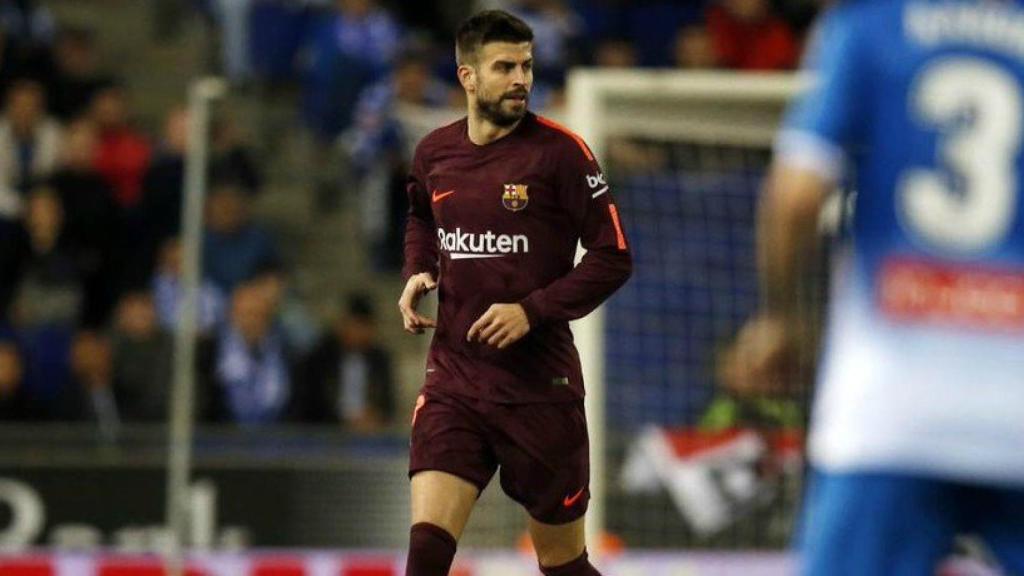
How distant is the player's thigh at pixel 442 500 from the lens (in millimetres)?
7281

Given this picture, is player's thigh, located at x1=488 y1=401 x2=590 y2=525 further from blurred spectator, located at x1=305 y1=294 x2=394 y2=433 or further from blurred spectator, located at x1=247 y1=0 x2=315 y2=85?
blurred spectator, located at x1=247 y1=0 x2=315 y2=85

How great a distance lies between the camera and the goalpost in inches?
437

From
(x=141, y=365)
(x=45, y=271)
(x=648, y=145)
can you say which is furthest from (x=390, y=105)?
(x=648, y=145)

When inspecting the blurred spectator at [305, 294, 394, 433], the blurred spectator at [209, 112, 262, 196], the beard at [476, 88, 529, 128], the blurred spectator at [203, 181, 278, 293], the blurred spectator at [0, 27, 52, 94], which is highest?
the beard at [476, 88, 529, 128]

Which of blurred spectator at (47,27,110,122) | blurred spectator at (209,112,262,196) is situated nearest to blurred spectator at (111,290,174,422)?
blurred spectator at (209,112,262,196)

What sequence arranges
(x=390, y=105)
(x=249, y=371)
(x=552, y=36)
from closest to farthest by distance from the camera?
(x=249, y=371) < (x=552, y=36) < (x=390, y=105)

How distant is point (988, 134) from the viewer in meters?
4.55

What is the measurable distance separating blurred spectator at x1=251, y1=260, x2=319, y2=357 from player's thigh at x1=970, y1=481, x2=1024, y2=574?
9.10 meters

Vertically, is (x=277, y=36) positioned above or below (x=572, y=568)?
above

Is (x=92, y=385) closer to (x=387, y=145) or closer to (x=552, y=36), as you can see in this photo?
(x=387, y=145)

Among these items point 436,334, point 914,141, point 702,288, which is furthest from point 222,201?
point 914,141

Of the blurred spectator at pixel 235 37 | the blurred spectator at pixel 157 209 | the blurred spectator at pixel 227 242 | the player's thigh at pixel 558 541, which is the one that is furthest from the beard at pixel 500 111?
the blurred spectator at pixel 235 37

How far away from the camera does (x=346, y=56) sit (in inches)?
608

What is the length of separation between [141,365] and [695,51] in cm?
372
